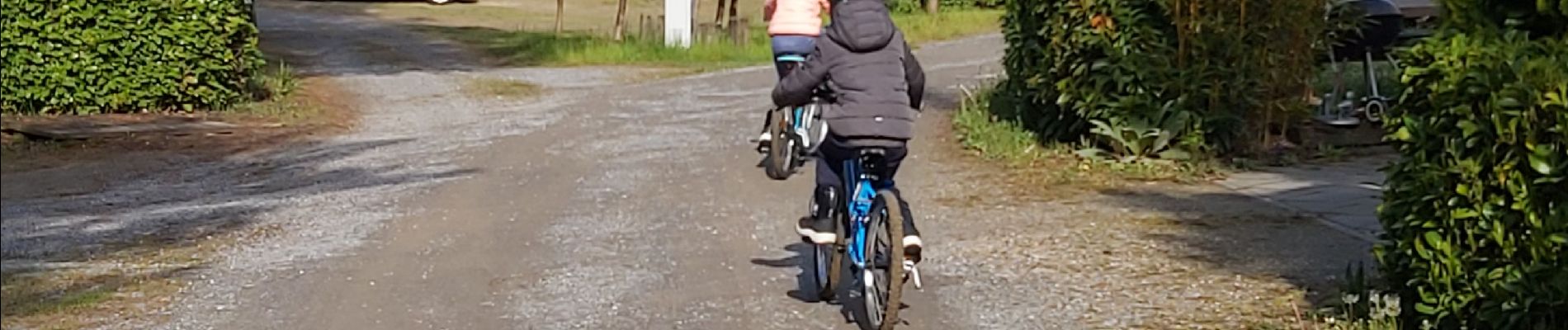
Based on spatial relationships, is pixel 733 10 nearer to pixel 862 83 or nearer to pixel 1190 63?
pixel 1190 63

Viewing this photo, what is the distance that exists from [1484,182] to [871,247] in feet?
6.59

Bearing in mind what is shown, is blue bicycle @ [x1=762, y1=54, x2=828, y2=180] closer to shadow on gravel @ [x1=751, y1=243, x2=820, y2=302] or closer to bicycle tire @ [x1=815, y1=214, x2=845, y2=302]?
shadow on gravel @ [x1=751, y1=243, x2=820, y2=302]

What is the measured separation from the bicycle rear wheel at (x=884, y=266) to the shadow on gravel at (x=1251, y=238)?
1774 mm

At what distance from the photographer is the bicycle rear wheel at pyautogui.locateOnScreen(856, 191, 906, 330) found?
6.75m

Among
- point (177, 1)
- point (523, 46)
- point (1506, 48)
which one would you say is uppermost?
point (1506, 48)

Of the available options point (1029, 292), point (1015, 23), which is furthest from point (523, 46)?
point (1029, 292)

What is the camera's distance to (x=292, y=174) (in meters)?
12.6

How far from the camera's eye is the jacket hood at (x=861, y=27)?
23.5ft

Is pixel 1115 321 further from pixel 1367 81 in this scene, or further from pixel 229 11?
pixel 229 11

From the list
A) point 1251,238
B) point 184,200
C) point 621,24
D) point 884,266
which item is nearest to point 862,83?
point 884,266

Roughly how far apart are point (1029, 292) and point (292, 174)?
5.94 meters

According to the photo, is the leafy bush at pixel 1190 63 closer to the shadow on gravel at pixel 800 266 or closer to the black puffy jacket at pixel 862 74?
the shadow on gravel at pixel 800 266

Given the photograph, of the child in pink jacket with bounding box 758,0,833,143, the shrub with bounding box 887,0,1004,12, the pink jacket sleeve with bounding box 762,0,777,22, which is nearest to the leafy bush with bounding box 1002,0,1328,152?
the child in pink jacket with bounding box 758,0,833,143

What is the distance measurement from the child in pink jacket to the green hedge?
6.13 m
